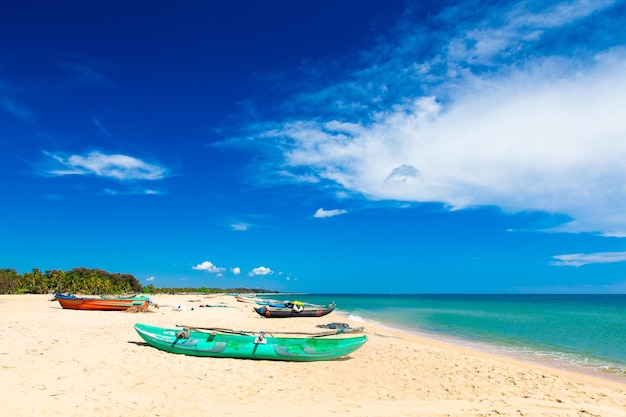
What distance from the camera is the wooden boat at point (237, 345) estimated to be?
1288cm

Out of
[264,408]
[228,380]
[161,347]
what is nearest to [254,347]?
[228,380]

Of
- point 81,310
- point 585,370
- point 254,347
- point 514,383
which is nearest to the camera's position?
point 514,383

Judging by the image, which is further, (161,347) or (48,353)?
(161,347)

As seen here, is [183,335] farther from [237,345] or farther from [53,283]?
[53,283]

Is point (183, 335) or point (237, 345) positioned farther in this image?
point (183, 335)

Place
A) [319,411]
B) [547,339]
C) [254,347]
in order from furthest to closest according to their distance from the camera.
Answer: [547,339] → [254,347] → [319,411]

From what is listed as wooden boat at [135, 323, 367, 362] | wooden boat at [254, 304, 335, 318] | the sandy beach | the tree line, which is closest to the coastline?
the sandy beach

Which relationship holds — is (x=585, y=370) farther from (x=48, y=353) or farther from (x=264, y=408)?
(x=48, y=353)

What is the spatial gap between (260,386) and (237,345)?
3.03m

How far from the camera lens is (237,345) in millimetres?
12914

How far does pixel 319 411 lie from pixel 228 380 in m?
3.30

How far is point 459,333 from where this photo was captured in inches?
1165

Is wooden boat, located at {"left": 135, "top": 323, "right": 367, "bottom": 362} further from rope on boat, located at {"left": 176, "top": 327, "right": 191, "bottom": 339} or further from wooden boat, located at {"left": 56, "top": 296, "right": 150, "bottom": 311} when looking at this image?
wooden boat, located at {"left": 56, "top": 296, "right": 150, "bottom": 311}

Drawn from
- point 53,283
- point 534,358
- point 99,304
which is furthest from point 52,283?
point 534,358
